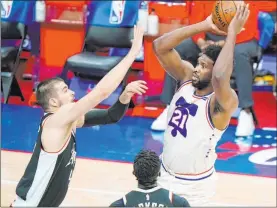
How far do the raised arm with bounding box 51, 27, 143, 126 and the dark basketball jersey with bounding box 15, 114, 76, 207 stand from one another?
0.17 m

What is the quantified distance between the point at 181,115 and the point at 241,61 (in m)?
3.66

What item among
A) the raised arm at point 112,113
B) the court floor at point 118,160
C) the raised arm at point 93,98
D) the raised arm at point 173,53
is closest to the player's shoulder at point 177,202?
the raised arm at point 93,98

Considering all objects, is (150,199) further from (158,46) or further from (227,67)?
(158,46)

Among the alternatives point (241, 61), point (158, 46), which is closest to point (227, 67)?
point (158, 46)

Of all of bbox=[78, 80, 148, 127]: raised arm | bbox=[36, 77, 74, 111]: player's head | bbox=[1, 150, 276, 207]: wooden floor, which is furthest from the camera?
bbox=[1, 150, 276, 207]: wooden floor

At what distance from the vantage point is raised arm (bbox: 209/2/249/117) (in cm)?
417

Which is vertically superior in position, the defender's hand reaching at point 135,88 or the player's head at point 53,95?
the defender's hand reaching at point 135,88

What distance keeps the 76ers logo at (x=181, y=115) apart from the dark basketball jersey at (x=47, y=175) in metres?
0.78

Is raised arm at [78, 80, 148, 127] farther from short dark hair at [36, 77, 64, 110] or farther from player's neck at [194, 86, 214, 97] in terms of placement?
player's neck at [194, 86, 214, 97]

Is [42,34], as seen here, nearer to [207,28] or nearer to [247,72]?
[247,72]

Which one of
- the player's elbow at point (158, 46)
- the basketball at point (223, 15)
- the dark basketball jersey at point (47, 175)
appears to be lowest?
the dark basketball jersey at point (47, 175)

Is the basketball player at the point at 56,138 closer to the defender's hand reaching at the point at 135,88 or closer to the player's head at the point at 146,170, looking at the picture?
the defender's hand reaching at the point at 135,88

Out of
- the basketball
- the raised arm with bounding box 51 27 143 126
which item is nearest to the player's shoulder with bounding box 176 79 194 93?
the basketball

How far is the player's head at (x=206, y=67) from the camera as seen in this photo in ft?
15.2
